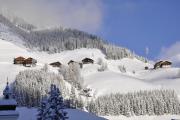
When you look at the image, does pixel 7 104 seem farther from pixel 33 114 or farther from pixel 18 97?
pixel 18 97

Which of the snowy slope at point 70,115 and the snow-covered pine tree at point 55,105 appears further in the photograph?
the snowy slope at point 70,115

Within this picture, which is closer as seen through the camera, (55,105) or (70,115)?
(55,105)

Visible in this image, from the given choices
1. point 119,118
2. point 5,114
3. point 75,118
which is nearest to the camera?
point 5,114

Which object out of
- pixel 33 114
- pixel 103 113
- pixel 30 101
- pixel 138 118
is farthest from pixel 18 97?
pixel 33 114

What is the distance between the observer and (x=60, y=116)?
73.7 meters

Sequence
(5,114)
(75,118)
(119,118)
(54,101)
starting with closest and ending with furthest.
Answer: (54,101) < (5,114) < (75,118) < (119,118)

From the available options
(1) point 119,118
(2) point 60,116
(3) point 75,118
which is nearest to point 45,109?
(2) point 60,116

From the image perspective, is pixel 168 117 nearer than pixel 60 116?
No

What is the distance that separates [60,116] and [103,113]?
126m

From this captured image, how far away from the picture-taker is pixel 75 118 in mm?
109875

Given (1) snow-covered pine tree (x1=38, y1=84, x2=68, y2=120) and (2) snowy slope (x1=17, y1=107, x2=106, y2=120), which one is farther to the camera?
(2) snowy slope (x1=17, y1=107, x2=106, y2=120)

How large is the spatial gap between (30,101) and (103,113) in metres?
25.8

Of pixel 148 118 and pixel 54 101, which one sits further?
pixel 148 118

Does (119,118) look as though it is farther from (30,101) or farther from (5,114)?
(5,114)
